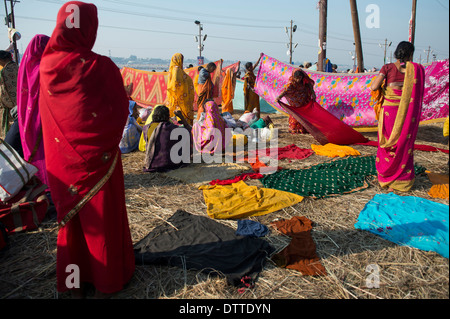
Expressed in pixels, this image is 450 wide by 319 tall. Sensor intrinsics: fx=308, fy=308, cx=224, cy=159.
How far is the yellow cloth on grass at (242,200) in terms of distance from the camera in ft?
11.1

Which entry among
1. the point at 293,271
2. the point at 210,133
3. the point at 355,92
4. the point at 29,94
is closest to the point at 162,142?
the point at 210,133

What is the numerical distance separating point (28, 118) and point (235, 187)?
2498mm

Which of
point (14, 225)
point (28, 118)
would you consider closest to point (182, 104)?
point (28, 118)

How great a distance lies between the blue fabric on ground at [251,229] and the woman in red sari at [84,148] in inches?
45.9

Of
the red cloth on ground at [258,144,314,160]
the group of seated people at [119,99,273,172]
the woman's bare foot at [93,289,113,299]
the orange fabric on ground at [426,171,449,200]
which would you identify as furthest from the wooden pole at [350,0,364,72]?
the woman's bare foot at [93,289,113,299]

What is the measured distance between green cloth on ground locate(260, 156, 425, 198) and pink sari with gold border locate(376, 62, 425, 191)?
36 cm

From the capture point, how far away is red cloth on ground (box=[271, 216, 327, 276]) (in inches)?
96.4

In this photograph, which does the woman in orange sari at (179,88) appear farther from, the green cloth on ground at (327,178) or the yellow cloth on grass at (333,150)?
the green cloth on ground at (327,178)

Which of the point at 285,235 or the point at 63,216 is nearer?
the point at 63,216

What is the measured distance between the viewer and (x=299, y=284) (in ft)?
7.51

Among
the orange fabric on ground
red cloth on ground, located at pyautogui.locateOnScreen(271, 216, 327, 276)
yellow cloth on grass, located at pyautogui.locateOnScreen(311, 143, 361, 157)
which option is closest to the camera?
red cloth on ground, located at pyautogui.locateOnScreen(271, 216, 327, 276)

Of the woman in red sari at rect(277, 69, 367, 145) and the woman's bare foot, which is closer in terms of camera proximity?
the woman's bare foot

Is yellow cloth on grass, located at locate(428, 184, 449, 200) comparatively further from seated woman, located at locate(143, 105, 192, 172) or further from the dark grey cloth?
seated woman, located at locate(143, 105, 192, 172)

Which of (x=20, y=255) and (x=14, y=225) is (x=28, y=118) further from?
(x=20, y=255)
